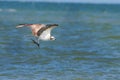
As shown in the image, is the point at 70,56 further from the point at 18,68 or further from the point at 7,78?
the point at 7,78

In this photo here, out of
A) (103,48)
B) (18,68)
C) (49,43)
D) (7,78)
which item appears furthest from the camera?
(49,43)

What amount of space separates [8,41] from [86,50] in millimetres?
5445

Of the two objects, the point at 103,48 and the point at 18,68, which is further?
the point at 103,48

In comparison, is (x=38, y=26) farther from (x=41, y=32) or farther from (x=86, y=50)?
(x=86, y=50)

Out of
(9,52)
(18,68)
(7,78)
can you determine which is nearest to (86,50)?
(9,52)

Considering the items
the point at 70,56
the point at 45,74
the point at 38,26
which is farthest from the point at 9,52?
the point at 38,26

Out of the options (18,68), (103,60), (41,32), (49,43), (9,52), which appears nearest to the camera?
(41,32)

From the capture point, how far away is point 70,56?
1025 inches

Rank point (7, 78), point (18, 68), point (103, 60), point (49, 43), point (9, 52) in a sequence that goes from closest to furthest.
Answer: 1. point (7, 78)
2. point (18, 68)
3. point (103, 60)
4. point (9, 52)
5. point (49, 43)

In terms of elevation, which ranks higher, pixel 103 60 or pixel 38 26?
pixel 38 26

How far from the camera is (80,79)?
20.5 m

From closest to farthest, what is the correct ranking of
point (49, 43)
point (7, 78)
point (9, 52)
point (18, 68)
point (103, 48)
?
1. point (7, 78)
2. point (18, 68)
3. point (9, 52)
4. point (103, 48)
5. point (49, 43)

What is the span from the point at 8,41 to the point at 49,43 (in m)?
2.17

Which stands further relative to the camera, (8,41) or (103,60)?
(8,41)
